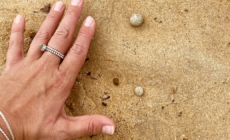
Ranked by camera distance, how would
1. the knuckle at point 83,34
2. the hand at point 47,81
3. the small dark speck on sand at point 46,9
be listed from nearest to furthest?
the hand at point 47,81 < the knuckle at point 83,34 < the small dark speck on sand at point 46,9

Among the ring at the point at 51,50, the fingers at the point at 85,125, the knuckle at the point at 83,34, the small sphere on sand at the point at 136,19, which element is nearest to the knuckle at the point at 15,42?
the ring at the point at 51,50

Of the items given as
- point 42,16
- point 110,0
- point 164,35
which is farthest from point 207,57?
point 42,16

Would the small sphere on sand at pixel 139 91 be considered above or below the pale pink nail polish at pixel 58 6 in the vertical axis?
below

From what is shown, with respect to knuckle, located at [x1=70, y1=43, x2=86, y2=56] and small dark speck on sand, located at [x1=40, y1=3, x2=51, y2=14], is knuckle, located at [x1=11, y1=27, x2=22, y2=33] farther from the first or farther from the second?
knuckle, located at [x1=70, y1=43, x2=86, y2=56]

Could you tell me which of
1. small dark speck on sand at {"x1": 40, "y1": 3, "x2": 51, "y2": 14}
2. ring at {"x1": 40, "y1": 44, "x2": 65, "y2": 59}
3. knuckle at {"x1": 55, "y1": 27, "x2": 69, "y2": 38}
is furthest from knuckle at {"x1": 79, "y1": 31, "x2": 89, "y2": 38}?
small dark speck on sand at {"x1": 40, "y1": 3, "x2": 51, "y2": 14}

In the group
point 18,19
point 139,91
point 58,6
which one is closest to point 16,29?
point 18,19

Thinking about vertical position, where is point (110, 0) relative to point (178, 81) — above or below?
above

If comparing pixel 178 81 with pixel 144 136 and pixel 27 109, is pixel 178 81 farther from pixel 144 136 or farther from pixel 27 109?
pixel 27 109

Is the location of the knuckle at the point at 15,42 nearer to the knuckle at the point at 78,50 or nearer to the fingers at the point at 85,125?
the knuckle at the point at 78,50
